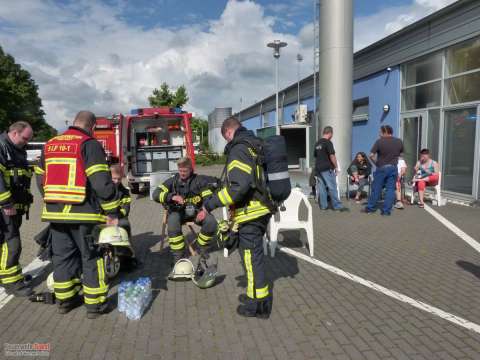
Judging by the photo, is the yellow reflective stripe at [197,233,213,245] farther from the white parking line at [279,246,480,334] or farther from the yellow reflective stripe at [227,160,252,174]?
the yellow reflective stripe at [227,160,252,174]

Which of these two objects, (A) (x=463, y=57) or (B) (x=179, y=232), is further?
(A) (x=463, y=57)

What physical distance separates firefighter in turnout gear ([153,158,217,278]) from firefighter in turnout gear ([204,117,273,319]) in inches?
49.4

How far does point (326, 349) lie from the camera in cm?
295

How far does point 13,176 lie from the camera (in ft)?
13.3

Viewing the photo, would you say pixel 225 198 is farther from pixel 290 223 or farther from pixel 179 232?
pixel 290 223

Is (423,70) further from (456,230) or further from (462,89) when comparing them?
(456,230)

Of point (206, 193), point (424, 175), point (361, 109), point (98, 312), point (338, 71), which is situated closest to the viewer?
point (98, 312)

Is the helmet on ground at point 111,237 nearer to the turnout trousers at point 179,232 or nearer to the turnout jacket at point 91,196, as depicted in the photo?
the turnout jacket at point 91,196

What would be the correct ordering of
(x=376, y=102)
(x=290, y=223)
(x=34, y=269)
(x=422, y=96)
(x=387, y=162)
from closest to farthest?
(x=34, y=269) → (x=290, y=223) → (x=387, y=162) → (x=422, y=96) → (x=376, y=102)

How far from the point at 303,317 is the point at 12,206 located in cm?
328

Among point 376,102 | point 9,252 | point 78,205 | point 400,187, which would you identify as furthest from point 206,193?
point 376,102

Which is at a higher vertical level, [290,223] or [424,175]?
[424,175]

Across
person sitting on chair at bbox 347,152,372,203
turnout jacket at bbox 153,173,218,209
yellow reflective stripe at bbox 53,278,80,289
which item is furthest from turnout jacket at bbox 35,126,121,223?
person sitting on chair at bbox 347,152,372,203

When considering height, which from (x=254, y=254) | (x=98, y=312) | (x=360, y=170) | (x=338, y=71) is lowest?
(x=98, y=312)
